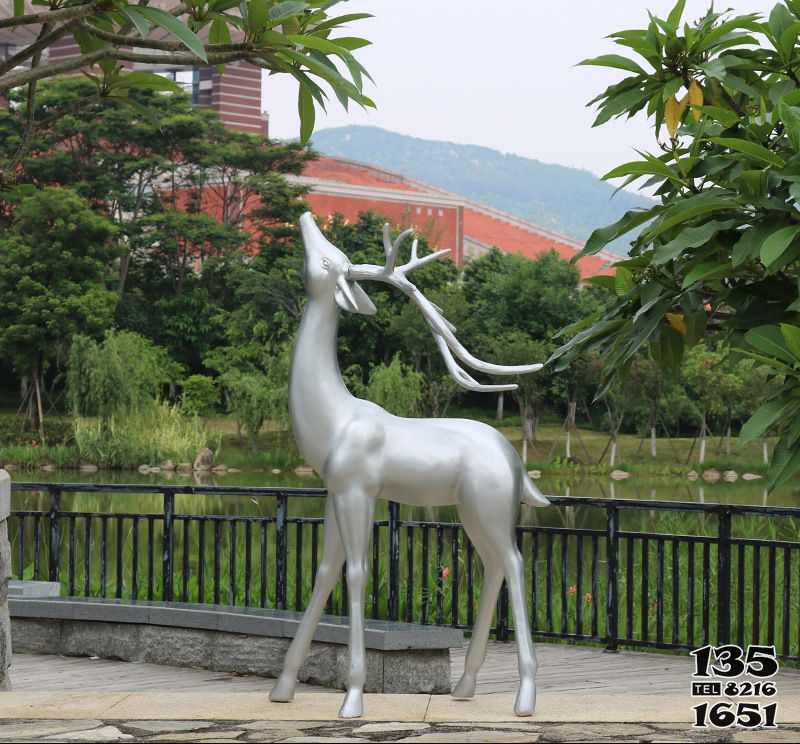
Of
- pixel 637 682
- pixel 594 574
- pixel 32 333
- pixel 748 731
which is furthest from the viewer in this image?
pixel 32 333

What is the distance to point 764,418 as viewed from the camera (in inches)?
153

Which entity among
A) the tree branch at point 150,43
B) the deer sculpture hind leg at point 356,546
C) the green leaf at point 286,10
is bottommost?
the deer sculpture hind leg at point 356,546

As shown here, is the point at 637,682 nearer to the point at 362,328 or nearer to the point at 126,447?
the point at 126,447

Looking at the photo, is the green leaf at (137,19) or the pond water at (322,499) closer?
the green leaf at (137,19)

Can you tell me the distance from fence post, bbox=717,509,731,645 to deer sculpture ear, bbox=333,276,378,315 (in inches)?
133

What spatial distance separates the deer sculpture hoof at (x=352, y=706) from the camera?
4.21 m

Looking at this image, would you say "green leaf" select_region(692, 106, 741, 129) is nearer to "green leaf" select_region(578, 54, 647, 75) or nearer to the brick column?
"green leaf" select_region(578, 54, 647, 75)

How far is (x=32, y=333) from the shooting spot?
3597cm

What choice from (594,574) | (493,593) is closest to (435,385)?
(594,574)

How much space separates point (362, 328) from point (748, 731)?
3451 cm

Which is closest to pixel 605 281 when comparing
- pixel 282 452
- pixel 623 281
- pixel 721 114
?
pixel 623 281

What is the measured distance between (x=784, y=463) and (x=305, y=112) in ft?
6.58

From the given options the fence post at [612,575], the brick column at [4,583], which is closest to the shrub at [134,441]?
the fence post at [612,575]

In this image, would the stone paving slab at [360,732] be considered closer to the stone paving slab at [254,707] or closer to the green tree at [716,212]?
the stone paving slab at [254,707]
